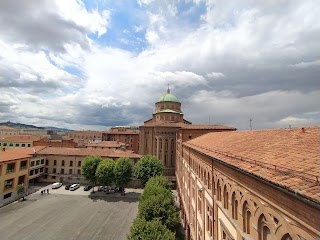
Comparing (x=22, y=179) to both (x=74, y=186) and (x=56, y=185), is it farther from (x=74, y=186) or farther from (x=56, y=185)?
(x=74, y=186)

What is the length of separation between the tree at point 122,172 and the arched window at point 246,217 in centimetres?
3694

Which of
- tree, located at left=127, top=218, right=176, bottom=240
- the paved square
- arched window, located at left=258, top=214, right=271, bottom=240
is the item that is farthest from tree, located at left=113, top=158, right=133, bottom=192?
arched window, located at left=258, top=214, right=271, bottom=240

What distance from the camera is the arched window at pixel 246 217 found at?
8.07 meters

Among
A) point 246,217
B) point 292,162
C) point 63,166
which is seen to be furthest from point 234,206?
point 63,166

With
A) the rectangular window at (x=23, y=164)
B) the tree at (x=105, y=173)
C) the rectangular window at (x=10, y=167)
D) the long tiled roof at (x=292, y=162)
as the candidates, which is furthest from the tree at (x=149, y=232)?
the rectangular window at (x=23, y=164)

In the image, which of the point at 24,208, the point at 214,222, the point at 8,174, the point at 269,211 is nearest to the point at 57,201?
the point at 24,208

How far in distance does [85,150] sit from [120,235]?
33.2 m

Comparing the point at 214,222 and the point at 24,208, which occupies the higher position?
the point at 214,222

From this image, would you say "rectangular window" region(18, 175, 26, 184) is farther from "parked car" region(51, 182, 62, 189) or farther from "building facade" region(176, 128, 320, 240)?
"building facade" region(176, 128, 320, 240)

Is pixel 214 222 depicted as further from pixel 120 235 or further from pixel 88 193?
pixel 88 193

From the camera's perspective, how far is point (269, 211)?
249 inches

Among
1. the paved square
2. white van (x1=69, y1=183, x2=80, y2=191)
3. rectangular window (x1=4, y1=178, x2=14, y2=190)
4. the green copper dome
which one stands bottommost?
the paved square

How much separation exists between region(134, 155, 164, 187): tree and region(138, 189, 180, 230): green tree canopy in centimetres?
2071

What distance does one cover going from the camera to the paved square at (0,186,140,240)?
2662cm
